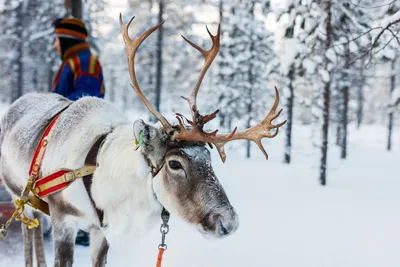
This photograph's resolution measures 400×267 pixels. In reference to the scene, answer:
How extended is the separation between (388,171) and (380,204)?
25.9 feet

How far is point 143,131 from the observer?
2512 millimetres

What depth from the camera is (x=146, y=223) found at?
2.81m

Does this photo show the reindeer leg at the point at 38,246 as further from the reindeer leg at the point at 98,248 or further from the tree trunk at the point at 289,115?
the tree trunk at the point at 289,115

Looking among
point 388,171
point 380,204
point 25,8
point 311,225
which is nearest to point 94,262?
point 311,225

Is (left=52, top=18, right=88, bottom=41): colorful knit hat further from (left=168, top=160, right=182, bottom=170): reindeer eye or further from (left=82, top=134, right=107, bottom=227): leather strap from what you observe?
(left=168, top=160, right=182, bottom=170): reindeer eye

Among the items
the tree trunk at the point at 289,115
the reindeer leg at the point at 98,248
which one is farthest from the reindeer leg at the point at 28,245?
the tree trunk at the point at 289,115

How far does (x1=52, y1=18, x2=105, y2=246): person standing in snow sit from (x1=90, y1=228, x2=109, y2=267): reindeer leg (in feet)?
5.57

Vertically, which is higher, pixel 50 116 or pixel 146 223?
pixel 50 116

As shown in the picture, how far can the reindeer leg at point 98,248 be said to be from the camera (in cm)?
335

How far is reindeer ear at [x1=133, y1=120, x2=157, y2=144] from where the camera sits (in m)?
2.50

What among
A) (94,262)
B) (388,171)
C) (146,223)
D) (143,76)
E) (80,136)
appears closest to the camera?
(146,223)

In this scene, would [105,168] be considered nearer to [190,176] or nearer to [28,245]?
[190,176]

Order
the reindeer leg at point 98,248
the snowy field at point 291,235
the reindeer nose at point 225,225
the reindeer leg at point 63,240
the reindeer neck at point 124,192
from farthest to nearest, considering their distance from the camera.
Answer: the snowy field at point 291,235, the reindeer leg at point 98,248, the reindeer leg at point 63,240, the reindeer neck at point 124,192, the reindeer nose at point 225,225

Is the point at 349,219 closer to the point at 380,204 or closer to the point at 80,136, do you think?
the point at 380,204
